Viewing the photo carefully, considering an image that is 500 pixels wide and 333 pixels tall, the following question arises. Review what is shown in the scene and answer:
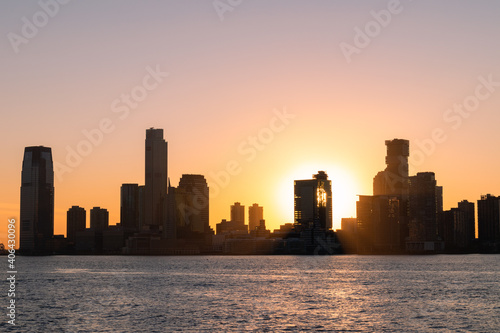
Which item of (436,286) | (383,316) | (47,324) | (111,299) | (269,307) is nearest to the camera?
(47,324)

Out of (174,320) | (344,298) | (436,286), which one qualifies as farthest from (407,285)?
(174,320)

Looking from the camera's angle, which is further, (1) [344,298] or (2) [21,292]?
(2) [21,292]

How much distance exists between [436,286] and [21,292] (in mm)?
102681

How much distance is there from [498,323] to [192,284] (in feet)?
327

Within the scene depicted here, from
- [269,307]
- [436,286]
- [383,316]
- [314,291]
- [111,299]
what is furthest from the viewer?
[436,286]

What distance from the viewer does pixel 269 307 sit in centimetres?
11988

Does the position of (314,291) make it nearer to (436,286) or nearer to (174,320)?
(436,286)

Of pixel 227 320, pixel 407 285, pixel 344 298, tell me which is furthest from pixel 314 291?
pixel 227 320

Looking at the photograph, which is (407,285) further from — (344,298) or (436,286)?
(344,298)

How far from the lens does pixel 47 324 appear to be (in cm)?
9862

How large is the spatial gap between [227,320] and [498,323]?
3979 centimetres

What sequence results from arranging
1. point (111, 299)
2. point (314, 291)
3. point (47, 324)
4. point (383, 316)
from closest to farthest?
point (47, 324), point (383, 316), point (111, 299), point (314, 291)

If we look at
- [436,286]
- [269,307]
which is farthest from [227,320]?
[436,286]

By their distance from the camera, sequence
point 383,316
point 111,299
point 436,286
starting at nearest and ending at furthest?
point 383,316 < point 111,299 < point 436,286
